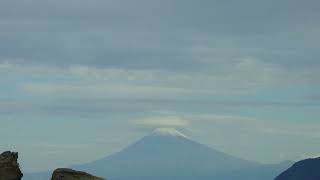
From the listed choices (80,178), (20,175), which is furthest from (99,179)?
(20,175)

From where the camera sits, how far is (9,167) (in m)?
110

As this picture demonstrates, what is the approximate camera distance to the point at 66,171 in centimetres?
10862

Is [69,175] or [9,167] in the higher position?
[9,167]

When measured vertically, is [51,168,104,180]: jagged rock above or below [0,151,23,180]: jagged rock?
below

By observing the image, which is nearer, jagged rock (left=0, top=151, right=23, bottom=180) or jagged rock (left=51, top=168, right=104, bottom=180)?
jagged rock (left=51, top=168, right=104, bottom=180)

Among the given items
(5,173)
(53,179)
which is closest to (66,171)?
(53,179)

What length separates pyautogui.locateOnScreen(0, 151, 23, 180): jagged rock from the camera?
109 metres

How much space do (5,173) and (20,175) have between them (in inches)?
118

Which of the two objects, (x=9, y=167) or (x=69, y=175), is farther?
(x=9, y=167)

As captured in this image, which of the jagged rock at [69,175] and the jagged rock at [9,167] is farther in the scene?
the jagged rock at [9,167]

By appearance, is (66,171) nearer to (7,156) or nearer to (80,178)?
(80,178)

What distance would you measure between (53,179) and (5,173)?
817 cm

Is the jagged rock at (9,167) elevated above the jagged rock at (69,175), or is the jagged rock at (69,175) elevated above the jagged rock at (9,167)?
the jagged rock at (9,167)

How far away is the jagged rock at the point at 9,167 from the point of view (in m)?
109
